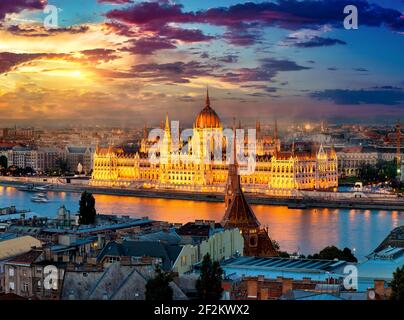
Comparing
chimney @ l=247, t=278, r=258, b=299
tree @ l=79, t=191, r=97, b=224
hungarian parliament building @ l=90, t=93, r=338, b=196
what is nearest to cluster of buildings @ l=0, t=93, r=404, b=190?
hungarian parliament building @ l=90, t=93, r=338, b=196

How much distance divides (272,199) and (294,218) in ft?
12.4

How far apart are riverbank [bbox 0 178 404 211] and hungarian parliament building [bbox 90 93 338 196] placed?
0.84 m

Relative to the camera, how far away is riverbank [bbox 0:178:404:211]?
560 inches

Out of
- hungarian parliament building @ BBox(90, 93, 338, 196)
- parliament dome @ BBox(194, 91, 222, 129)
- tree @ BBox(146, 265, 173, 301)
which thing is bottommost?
hungarian parliament building @ BBox(90, 93, 338, 196)

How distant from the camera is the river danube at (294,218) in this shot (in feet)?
27.2

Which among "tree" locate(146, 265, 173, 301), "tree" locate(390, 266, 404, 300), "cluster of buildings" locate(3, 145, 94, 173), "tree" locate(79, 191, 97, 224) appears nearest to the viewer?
"tree" locate(146, 265, 173, 301)

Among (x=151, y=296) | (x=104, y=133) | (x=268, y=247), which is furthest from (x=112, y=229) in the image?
(x=104, y=133)

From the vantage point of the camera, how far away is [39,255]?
12.5ft

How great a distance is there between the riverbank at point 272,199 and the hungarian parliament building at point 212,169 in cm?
84

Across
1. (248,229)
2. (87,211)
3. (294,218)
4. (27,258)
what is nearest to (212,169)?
(294,218)

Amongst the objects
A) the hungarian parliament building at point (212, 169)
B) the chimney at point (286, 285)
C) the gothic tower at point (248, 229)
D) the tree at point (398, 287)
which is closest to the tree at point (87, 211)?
the gothic tower at point (248, 229)

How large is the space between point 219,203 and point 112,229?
964 centimetres

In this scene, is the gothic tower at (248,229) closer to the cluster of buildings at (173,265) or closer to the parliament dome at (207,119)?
the cluster of buildings at (173,265)

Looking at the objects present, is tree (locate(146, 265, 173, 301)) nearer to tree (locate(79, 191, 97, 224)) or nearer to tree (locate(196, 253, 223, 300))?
tree (locate(196, 253, 223, 300))
